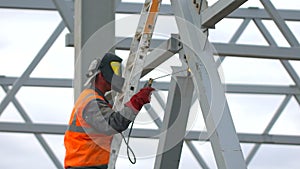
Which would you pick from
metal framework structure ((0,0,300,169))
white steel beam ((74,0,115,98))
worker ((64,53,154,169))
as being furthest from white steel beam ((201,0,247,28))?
worker ((64,53,154,169))

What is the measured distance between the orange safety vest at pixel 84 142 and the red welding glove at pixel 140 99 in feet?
1.13

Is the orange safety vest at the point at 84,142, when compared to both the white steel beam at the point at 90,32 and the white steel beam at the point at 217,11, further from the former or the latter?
the white steel beam at the point at 90,32

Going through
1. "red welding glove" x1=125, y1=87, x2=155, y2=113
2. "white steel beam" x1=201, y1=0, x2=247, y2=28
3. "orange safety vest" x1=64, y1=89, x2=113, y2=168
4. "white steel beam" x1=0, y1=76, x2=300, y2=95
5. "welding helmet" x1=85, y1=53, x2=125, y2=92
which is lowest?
"orange safety vest" x1=64, y1=89, x2=113, y2=168

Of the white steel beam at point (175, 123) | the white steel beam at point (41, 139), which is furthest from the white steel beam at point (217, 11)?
the white steel beam at point (41, 139)

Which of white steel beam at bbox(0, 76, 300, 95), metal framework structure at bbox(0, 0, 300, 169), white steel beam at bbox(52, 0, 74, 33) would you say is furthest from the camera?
white steel beam at bbox(0, 76, 300, 95)

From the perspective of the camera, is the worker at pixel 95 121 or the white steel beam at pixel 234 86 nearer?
the worker at pixel 95 121

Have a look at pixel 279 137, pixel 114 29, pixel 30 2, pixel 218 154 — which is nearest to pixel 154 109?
pixel 114 29

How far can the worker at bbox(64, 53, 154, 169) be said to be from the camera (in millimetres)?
7844

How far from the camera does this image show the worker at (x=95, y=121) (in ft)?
25.7

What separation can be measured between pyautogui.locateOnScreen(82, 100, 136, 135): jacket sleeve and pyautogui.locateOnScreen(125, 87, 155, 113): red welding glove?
0.03m

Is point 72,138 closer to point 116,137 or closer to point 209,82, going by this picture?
point 116,137

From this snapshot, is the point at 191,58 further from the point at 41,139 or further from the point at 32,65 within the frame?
the point at 41,139

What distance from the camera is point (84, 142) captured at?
317 inches

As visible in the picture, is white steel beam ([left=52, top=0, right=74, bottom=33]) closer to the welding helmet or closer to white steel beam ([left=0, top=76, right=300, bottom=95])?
the welding helmet
